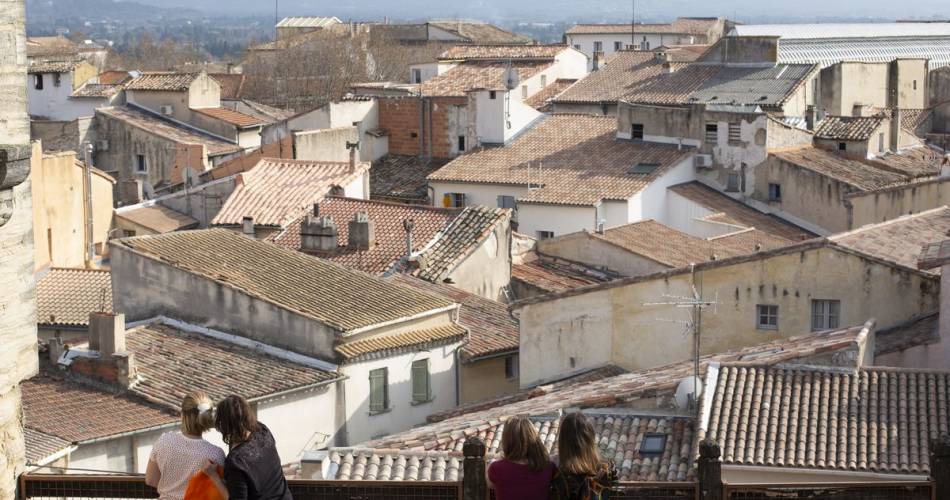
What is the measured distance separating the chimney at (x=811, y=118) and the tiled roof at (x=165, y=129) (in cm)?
1548

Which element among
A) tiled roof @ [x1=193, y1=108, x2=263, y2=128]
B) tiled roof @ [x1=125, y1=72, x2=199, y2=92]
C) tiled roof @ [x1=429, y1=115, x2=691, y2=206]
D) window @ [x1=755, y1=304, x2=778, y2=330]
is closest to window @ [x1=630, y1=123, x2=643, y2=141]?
tiled roof @ [x1=429, y1=115, x2=691, y2=206]

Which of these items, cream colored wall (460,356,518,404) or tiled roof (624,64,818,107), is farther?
tiled roof (624,64,818,107)

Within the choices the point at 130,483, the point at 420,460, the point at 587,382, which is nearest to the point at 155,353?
the point at 587,382

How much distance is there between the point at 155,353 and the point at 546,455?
549 inches

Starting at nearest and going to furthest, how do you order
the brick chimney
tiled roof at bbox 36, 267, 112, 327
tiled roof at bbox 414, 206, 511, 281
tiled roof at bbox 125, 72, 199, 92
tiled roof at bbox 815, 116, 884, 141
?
tiled roof at bbox 36, 267, 112, 327 → tiled roof at bbox 414, 206, 511, 281 → the brick chimney → tiled roof at bbox 815, 116, 884, 141 → tiled roof at bbox 125, 72, 199, 92

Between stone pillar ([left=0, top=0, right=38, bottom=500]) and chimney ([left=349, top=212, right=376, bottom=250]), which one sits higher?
Result: stone pillar ([left=0, top=0, right=38, bottom=500])

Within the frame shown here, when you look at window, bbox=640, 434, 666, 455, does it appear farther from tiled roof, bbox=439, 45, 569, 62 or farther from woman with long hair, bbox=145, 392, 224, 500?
tiled roof, bbox=439, 45, 569, 62

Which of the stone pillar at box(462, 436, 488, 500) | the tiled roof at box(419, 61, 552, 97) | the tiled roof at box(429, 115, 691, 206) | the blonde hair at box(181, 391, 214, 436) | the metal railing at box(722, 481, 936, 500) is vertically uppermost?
the blonde hair at box(181, 391, 214, 436)

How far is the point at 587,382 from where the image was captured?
21.8 m

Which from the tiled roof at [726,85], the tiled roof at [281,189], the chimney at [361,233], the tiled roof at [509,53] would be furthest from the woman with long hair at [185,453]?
the tiled roof at [509,53]

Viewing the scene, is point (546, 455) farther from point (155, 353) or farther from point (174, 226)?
point (174, 226)

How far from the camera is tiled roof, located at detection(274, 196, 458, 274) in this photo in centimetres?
2961

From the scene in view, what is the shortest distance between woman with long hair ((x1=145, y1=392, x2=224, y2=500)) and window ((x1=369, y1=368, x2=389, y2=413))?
532 inches

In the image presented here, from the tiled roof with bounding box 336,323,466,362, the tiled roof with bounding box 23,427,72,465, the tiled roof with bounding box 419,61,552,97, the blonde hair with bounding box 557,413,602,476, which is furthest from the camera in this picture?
the tiled roof with bounding box 419,61,552,97
